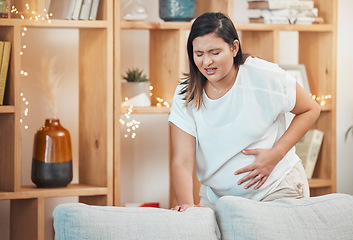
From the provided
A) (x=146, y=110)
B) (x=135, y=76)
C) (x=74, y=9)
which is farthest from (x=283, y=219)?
(x=74, y=9)

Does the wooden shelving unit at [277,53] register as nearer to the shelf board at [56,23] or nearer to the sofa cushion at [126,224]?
the shelf board at [56,23]

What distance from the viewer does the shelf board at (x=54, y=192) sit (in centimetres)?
259

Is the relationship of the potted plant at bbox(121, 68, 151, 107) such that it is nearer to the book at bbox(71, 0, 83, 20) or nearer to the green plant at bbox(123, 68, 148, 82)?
the green plant at bbox(123, 68, 148, 82)

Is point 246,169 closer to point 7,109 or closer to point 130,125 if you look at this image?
point 7,109

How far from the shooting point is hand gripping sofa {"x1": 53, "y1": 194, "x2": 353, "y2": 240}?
55.1 inches

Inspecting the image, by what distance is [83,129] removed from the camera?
9.44 ft

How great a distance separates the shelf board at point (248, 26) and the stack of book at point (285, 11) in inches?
1.3

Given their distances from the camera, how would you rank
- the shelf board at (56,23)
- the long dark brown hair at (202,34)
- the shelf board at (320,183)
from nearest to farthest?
1. the long dark brown hair at (202,34)
2. the shelf board at (56,23)
3. the shelf board at (320,183)

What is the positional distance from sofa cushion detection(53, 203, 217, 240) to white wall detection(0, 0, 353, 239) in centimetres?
161

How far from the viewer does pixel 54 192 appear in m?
2.63

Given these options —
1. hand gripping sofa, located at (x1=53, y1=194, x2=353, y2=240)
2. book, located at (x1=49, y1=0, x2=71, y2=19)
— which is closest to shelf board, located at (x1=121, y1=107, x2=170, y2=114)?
book, located at (x1=49, y1=0, x2=71, y2=19)

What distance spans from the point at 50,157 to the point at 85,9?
70cm

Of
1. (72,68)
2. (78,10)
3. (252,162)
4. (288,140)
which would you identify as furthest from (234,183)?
(72,68)

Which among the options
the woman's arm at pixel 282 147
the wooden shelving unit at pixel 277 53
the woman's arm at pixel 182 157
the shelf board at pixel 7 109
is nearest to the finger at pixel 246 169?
the woman's arm at pixel 282 147
